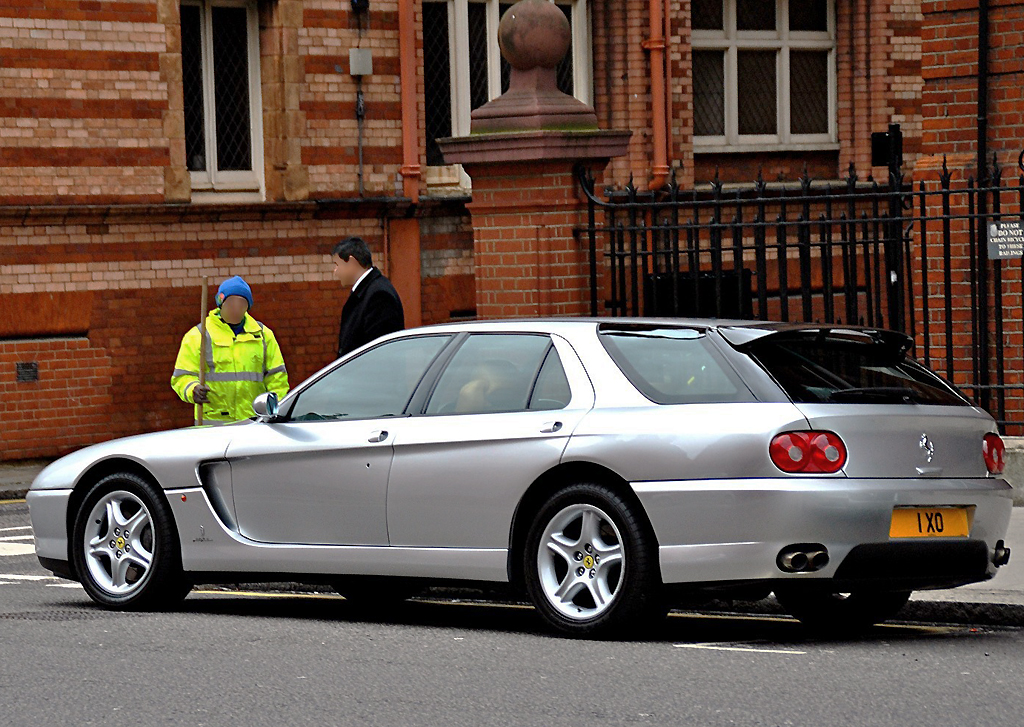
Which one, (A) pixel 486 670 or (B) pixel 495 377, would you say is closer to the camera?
(A) pixel 486 670

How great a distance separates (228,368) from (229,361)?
4 cm

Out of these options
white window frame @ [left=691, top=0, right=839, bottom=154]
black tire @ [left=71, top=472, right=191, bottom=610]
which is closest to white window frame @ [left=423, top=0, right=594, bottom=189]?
white window frame @ [left=691, top=0, right=839, bottom=154]

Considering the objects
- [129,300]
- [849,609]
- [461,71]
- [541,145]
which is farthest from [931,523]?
[461,71]

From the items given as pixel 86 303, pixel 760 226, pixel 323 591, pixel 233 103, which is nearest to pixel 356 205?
pixel 233 103

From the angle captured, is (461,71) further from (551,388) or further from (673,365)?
(673,365)

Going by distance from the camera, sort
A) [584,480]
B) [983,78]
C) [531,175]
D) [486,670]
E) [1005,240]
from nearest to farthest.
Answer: [486,670], [584,480], [1005,240], [983,78], [531,175]

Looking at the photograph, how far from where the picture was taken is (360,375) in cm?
875

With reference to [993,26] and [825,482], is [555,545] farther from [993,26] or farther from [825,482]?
[993,26]

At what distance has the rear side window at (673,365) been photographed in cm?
764

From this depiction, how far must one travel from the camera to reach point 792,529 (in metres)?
7.26

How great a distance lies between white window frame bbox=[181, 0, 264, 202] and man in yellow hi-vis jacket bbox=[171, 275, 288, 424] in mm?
7976

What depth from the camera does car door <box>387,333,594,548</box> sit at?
7902 mm

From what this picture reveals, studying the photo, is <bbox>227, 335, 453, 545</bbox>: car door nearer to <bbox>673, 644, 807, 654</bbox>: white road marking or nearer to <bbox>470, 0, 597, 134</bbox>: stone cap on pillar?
<bbox>673, 644, 807, 654</bbox>: white road marking

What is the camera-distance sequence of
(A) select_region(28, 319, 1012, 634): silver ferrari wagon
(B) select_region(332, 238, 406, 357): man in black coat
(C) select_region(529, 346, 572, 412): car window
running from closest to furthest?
(A) select_region(28, 319, 1012, 634): silver ferrari wagon < (C) select_region(529, 346, 572, 412): car window < (B) select_region(332, 238, 406, 357): man in black coat
